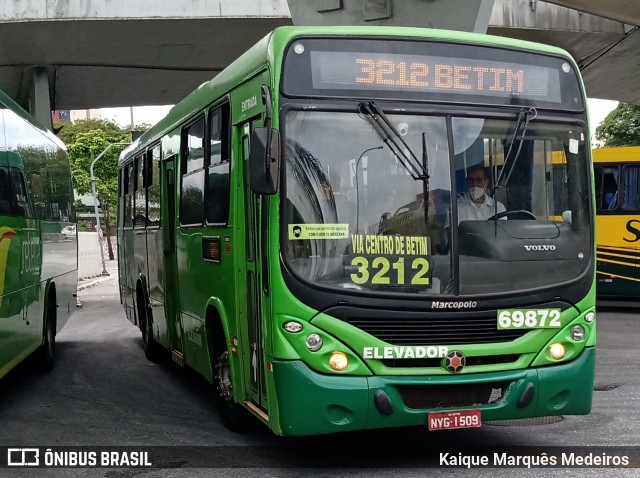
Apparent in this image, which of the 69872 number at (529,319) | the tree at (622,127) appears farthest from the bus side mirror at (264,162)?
the tree at (622,127)

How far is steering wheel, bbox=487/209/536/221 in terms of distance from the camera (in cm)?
623

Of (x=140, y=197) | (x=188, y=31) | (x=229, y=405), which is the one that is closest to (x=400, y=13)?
(x=140, y=197)

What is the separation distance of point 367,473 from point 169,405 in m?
3.43

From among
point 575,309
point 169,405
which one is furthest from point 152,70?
point 575,309

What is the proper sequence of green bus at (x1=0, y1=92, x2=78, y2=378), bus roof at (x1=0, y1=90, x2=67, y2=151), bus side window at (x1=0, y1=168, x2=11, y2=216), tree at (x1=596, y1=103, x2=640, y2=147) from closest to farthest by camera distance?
1. bus side window at (x1=0, y1=168, x2=11, y2=216)
2. green bus at (x1=0, y1=92, x2=78, y2=378)
3. bus roof at (x1=0, y1=90, x2=67, y2=151)
4. tree at (x1=596, y1=103, x2=640, y2=147)

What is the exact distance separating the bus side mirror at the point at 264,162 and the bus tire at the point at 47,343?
6.26 m

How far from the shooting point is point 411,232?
6055mm

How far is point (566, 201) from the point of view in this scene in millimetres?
6500

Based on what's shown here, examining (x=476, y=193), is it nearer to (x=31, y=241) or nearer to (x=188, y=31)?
(x=31, y=241)

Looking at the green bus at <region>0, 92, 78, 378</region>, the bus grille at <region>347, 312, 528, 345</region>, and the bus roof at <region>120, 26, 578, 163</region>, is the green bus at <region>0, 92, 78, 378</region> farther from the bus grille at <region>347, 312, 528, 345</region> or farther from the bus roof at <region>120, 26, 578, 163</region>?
the bus grille at <region>347, 312, 528, 345</region>

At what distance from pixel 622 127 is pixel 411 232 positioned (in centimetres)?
5215

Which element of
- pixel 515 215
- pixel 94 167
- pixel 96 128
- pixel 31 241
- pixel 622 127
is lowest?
pixel 31 241

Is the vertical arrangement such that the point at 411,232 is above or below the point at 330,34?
below

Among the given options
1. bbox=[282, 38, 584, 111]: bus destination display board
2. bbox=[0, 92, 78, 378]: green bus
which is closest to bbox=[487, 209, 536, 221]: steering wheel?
bbox=[282, 38, 584, 111]: bus destination display board
